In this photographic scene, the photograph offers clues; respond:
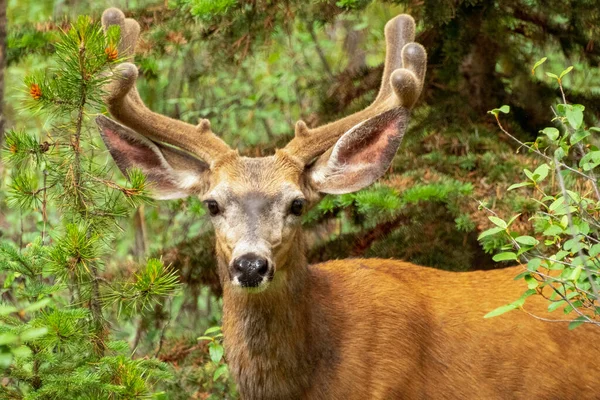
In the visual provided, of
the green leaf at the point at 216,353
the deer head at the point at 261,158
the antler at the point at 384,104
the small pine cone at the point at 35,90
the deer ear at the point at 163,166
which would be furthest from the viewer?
the green leaf at the point at 216,353

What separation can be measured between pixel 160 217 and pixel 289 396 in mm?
5298

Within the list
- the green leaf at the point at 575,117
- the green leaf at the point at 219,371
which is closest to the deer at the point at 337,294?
the green leaf at the point at 219,371

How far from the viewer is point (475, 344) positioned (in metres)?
5.63

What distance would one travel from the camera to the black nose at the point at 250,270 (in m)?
4.82

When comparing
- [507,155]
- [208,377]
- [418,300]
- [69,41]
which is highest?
[69,41]

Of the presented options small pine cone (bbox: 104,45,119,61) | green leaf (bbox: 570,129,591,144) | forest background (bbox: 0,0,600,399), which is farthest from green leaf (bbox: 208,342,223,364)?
green leaf (bbox: 570,129,591,144)

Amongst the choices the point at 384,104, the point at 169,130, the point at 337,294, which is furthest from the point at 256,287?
the point at 384,104

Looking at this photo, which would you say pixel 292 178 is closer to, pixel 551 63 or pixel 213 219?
pixel 213 219

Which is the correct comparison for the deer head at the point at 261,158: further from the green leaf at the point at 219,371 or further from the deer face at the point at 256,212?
the green leaf at the point at 219,371

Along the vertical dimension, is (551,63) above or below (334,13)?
below

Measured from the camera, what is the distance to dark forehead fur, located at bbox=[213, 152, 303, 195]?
5.50 m

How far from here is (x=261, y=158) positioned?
19.0 ft

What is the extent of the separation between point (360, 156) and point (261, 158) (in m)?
0.59

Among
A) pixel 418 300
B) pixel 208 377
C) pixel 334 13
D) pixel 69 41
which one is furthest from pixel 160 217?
pixel 69 41
